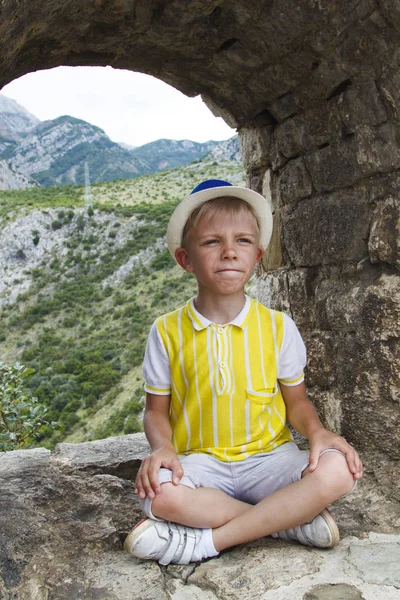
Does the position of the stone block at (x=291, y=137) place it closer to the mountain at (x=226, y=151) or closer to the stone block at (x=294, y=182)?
the stone block at (x=294, y=182)

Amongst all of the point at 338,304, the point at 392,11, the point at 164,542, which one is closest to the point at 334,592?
the point at 164,542

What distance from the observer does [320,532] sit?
5.04 ft

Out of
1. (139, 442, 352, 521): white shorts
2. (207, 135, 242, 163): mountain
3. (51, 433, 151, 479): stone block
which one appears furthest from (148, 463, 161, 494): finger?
(207, 135, 242, 163): mountain

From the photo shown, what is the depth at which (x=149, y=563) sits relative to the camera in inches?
61.6

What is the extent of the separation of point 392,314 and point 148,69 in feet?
4.63

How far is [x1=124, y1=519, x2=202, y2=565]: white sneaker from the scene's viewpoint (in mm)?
1491

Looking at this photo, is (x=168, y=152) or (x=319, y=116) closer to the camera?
(x=319, y=116)

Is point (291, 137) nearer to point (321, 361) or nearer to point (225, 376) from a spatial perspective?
point (321, 361)

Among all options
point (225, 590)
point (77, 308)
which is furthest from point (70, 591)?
point (77, 308)

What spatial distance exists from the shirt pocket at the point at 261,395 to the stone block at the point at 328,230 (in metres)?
0.64

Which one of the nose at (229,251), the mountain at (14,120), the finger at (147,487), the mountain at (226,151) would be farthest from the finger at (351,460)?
the mountain at (14,120)

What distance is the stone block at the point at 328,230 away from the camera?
6.63 feet

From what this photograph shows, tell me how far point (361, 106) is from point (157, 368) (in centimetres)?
110

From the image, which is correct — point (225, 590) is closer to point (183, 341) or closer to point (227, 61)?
point (183, 341)
